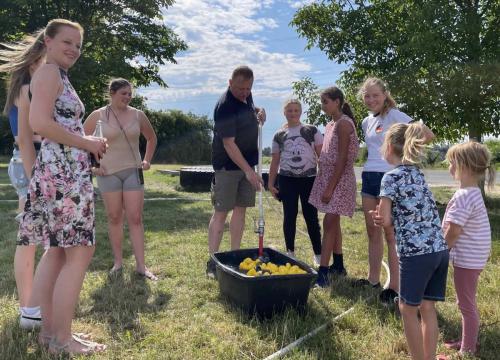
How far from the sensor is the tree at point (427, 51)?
802cm

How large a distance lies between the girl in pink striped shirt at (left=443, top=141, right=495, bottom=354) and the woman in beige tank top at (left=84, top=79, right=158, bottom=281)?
2480 millimetres

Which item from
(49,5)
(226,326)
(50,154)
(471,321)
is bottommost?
(226,326)

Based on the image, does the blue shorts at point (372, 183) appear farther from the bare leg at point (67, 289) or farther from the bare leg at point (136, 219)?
the bare leg at point (67, 289)

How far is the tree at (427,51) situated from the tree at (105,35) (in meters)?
4.52

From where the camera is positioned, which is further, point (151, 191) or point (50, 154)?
point (151, 191)

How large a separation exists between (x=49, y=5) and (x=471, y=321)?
12.2 metres

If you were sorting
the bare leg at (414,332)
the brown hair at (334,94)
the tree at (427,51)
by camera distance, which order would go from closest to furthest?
1. the bare leg at (414,332)
2. the brown hair at (334,94)
3. the tree at (427,51)

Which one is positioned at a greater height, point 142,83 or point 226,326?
point 142,83

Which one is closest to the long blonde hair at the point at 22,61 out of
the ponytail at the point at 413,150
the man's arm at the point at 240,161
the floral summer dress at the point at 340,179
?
the man's arm at the point at 240,161

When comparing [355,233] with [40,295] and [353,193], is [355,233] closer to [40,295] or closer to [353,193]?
[353,193]

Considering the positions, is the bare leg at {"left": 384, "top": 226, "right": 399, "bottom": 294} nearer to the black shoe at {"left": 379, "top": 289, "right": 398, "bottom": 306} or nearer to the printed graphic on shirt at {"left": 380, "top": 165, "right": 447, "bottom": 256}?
the black shoe at {"left": 379, "top": 289, "right": 398, "bottom": 306}

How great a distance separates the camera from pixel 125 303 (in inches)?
134

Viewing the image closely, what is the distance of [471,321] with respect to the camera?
2.59 meters

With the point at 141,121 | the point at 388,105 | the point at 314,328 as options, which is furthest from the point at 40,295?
the point at 388,105
